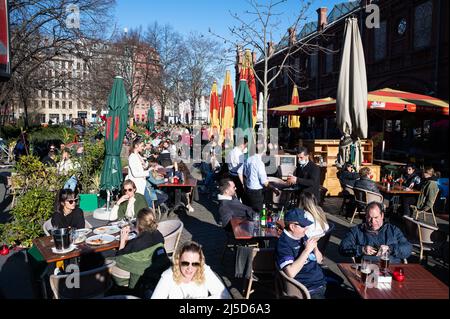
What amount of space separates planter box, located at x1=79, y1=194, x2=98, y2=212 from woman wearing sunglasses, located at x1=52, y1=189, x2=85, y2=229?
338 centimetres

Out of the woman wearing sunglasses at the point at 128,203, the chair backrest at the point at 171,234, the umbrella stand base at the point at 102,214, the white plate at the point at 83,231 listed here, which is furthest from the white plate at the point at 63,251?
the umbrella stand base at the point at 102,214

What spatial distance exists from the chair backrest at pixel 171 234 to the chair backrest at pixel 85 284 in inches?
38.5

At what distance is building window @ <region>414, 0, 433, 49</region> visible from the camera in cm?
1627

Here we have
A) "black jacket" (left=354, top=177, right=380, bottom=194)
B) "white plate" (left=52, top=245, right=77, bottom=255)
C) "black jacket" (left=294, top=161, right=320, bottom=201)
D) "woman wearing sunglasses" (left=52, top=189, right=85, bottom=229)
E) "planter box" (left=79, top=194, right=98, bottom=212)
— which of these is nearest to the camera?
"white plate" (left=52, top=245, right=77, bottom=255)

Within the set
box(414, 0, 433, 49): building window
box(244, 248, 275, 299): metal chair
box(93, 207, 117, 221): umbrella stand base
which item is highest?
box(414, 0, 433, 49): building window

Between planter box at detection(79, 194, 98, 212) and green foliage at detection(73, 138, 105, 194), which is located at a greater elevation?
green foliage at detection(73, 138, 105, 194)

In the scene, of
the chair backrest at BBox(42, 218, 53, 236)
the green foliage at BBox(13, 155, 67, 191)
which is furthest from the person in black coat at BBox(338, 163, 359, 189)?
the green foliage at BBox(13, 155, 67, 191)

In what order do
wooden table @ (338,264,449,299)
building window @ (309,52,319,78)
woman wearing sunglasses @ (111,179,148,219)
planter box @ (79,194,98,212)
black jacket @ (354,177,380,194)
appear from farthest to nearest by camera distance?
building window @ (309,52,319,78) < planter box @ (79,194,98,212) < black jacket @ (354,177,380,194) < woman wearing sunglasses @ (111,179,148,219) < wooden table @ (338,264,449,299)

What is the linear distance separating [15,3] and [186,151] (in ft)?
31.6

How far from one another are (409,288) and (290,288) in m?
1.05

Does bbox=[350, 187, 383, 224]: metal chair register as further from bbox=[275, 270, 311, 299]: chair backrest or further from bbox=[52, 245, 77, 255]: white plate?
bbox=[52, 245, 77, 255]: white plate

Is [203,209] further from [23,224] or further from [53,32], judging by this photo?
[53,32]

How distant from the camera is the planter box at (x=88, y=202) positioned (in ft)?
27.9
